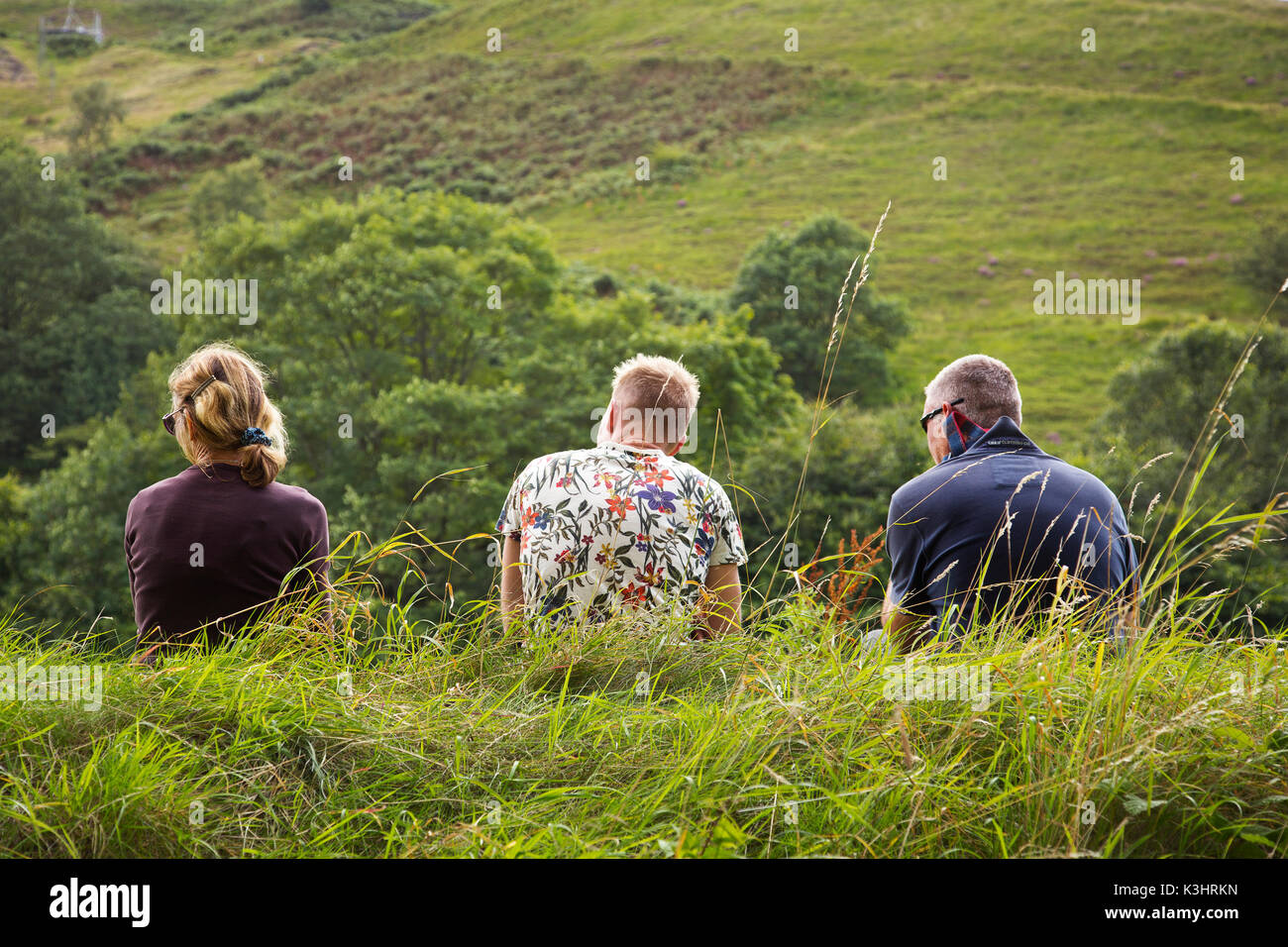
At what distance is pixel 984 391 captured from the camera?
112 inches

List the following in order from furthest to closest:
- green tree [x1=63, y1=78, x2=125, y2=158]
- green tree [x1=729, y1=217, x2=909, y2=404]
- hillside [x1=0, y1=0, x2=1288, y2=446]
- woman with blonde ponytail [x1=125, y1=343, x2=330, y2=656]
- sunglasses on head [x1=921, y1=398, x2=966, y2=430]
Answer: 1. green tree [x1=63, y1=78, x2=125, y2=158]
2. hillside [x1=0, y1=0, x2=1288, y2=446]
3. green tree [x1=729, y1=217, x2=909, y2=404]
4. sunglasses on head [x1=921, y1=398, x2=966, y2=430]
5. woman with blonde ponytail [x1=125, y1=343, x2=330, y2=656]

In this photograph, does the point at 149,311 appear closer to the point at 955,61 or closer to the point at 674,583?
the point at 674,583

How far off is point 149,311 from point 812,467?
2796 cm

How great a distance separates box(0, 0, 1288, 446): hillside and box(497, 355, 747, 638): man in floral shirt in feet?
85.5

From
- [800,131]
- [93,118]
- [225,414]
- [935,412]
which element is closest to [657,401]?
[935,412]

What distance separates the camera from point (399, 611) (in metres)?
2.15

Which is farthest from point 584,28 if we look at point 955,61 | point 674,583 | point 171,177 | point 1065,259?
point 674,583

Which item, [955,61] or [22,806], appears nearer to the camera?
[22,806]

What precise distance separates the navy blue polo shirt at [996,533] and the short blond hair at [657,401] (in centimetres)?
66

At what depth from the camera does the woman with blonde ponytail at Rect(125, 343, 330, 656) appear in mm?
2326

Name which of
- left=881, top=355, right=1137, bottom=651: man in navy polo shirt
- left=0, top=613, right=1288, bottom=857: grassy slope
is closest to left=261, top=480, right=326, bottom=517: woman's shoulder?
left=0, top=613, right=1288, bottom=857: grassy slope

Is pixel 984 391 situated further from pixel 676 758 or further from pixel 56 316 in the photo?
pixel 56 316

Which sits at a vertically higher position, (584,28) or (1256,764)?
(584,28)

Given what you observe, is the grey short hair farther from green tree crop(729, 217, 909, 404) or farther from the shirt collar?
green tree crop(729, 217, 909, 404)
